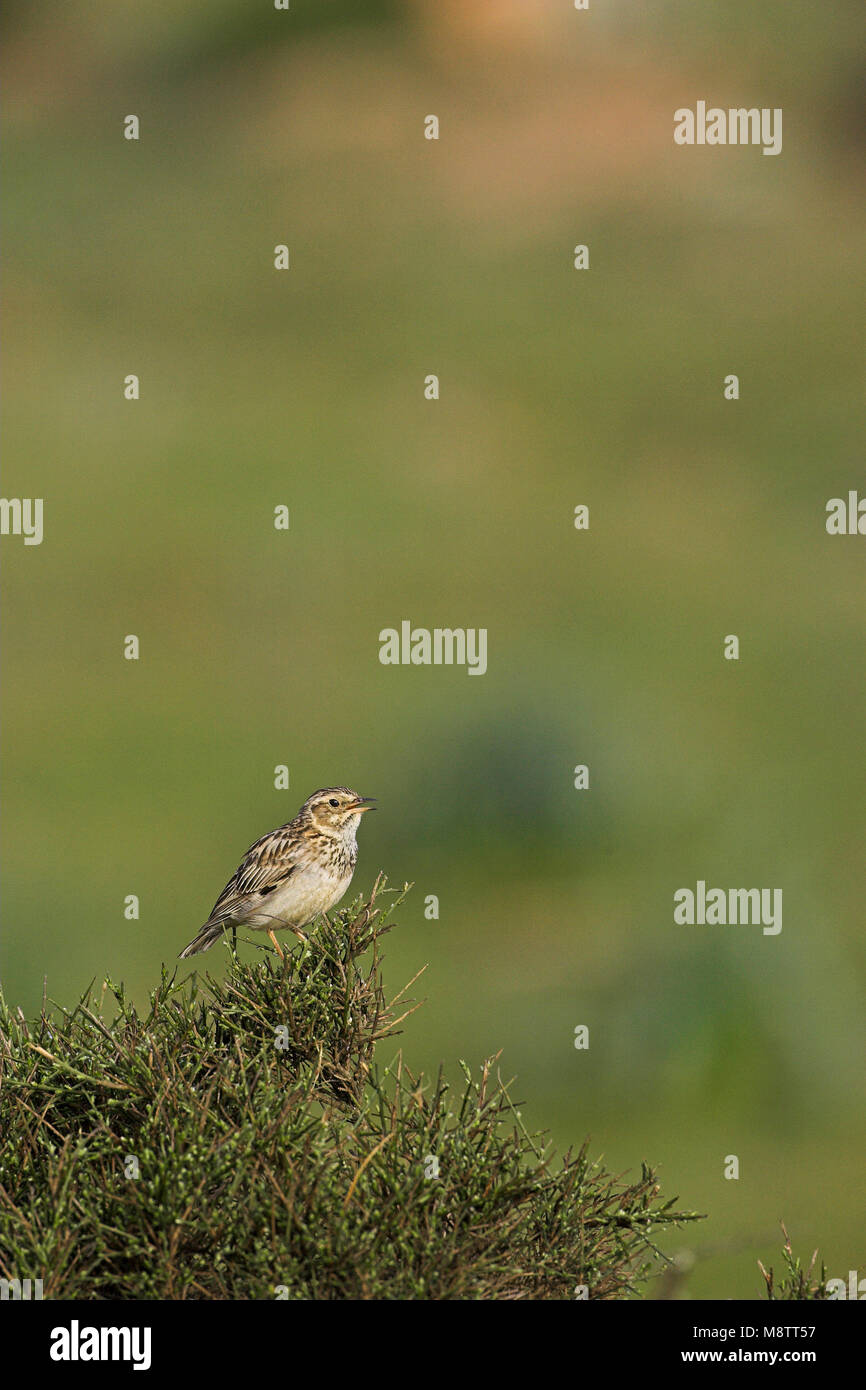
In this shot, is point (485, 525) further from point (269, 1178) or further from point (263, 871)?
point (269, 1178)

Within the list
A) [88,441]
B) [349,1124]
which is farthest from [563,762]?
[349,1124]

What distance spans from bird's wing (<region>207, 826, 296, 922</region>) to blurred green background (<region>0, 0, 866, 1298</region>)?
2440mm

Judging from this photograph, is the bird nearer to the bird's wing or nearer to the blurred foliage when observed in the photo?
the bird's wing

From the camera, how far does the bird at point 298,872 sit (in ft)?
19.8

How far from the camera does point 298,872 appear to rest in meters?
6.04

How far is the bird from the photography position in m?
6.04

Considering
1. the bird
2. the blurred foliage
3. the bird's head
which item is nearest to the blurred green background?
the blurred foliage

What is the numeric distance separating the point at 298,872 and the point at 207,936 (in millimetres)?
565

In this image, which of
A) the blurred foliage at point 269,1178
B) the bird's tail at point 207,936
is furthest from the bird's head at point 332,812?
the blurred foliage at point 269,1178

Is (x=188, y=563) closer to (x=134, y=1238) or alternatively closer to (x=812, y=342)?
(x=812, y=342)

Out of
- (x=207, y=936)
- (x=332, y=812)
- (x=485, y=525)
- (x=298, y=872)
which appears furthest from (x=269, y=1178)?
(x=485, y=525)

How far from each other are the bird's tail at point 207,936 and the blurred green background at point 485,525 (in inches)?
102

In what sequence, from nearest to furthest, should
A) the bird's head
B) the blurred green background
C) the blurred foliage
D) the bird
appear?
the blurred foliage, the bird, the bird's head, the blurred green background

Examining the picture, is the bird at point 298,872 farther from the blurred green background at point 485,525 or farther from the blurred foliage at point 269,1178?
the blurred green background at point 485,525
